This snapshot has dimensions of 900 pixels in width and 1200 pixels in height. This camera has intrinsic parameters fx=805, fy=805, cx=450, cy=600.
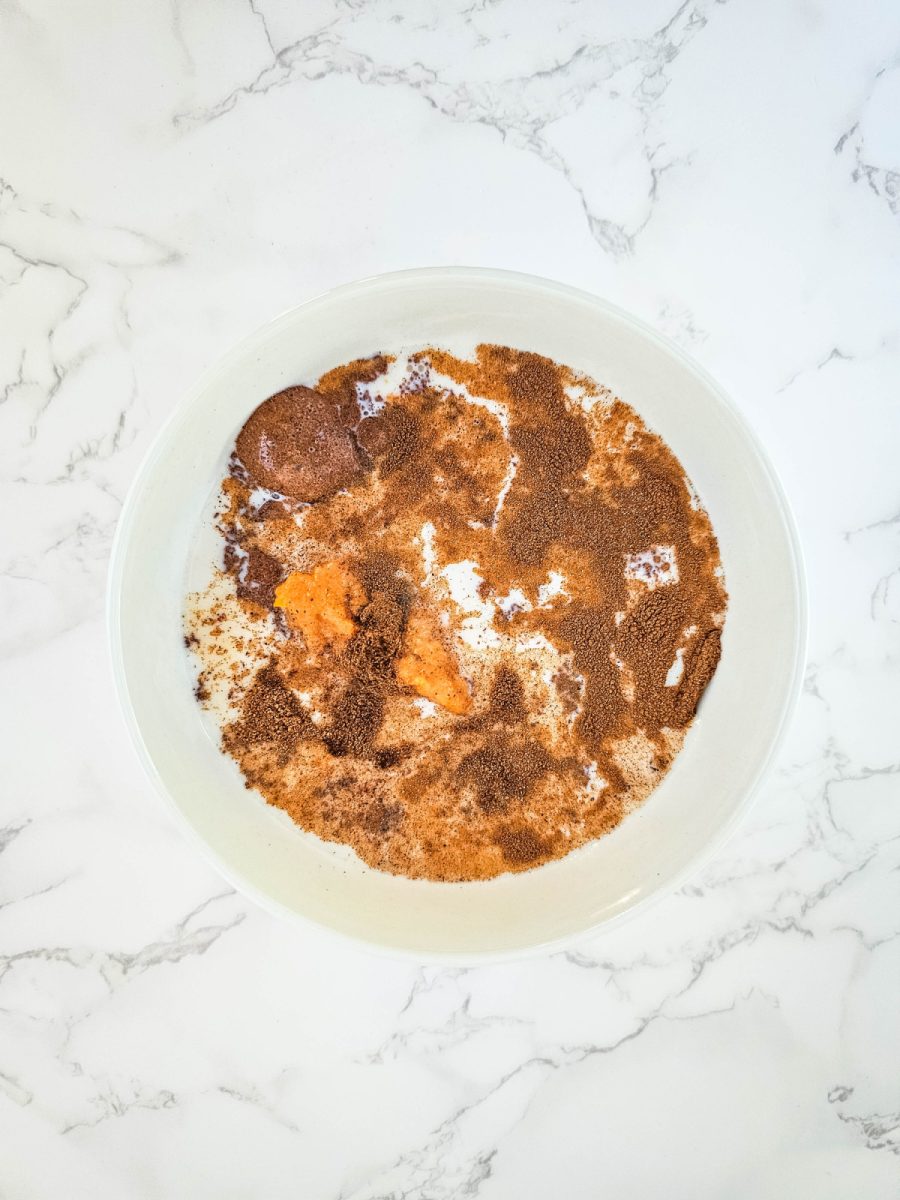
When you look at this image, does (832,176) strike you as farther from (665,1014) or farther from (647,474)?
(665,1014)

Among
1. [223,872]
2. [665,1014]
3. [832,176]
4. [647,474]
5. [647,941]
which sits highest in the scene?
[832,176]

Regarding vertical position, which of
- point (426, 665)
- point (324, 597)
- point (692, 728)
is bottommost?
point (692, 728)

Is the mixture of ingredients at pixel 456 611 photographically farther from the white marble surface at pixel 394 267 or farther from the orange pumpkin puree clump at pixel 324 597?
the white marble surface at pixel 394 267

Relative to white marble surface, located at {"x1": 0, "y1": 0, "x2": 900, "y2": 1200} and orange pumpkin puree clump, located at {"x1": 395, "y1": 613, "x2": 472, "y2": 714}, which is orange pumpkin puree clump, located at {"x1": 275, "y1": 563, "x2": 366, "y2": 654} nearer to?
orange pumpkin puree clump, located at {"x1": 395, "y1": 613, "x2": 472, "y2": 714}

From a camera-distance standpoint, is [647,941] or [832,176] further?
[647,941]

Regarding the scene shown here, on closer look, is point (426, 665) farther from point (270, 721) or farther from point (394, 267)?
point (394, 267)

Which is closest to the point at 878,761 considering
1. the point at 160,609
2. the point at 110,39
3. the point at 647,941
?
the point at 647,941

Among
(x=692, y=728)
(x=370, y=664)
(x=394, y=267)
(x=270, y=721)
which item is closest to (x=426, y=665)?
(x=370, y=664)
